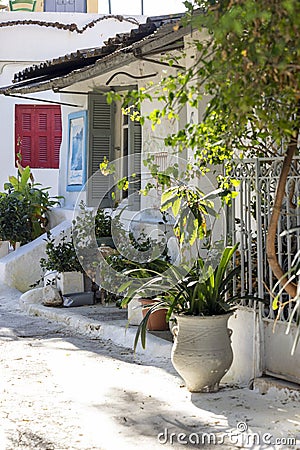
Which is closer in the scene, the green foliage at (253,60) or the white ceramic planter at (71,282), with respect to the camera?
→ the green foliage at (253,60)

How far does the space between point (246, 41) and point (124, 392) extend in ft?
12.1

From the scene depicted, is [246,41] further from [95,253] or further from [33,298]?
[33,298]

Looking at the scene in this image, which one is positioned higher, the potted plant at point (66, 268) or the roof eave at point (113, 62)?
the roof eave at point (113, 62)

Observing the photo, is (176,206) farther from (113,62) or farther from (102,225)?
(102,225)

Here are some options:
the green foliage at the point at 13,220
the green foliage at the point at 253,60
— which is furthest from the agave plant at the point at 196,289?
the green foliage at the point at 13,220

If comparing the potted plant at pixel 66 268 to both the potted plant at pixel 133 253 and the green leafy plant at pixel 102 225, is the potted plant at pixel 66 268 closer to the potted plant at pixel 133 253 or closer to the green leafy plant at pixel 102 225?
the green leafy plant at pixel 102 225

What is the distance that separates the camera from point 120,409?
223 inches

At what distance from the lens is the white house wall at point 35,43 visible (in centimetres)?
1658

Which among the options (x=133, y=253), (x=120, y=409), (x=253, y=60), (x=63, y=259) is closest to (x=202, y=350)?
(x=120, y=409)

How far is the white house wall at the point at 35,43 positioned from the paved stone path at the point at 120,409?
31.5ft

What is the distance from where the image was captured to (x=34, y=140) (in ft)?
55.8

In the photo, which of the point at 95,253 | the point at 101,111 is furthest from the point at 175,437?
the point at 101,111

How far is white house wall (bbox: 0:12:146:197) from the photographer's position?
16578mm

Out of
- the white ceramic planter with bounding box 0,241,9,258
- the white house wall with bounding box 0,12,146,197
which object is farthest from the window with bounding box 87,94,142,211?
the white house wall with bounding box 0,12,146,197
